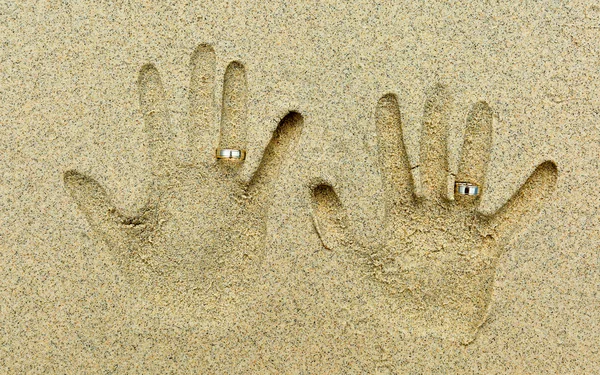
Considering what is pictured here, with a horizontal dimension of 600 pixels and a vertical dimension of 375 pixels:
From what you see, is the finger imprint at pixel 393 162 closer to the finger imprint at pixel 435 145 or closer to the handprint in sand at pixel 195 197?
the finger imprint at pixel 435 145

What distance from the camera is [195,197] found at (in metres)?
1.04

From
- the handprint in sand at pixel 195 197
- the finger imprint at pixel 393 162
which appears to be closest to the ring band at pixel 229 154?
the handprint in sand at pixel 195 197

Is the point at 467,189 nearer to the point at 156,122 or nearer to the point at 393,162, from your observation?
the point at 393,162

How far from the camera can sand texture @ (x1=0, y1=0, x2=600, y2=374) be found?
1.02m

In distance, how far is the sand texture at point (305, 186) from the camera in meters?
1.02

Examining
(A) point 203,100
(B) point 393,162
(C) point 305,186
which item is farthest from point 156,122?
(B) point 393,162

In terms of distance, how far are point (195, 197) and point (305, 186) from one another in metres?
0.24

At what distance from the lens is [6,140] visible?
40.6 inches

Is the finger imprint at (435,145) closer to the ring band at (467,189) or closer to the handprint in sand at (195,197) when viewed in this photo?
the ring band at (467,189)

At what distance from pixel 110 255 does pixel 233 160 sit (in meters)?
0.33

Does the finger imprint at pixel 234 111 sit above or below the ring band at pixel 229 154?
above

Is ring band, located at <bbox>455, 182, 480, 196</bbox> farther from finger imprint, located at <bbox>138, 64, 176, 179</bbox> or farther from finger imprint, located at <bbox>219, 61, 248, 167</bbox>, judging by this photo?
finger imprint, located at <bbox>138, 64, 176, 179</bbox>

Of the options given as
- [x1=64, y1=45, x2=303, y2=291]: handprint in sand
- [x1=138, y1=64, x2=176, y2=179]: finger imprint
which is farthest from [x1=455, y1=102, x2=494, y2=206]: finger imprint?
[x1=138, y1=64, x2=176, y2=179]: finger imprint

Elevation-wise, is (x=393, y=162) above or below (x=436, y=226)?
above
